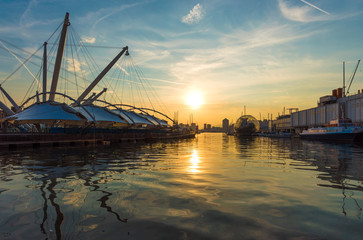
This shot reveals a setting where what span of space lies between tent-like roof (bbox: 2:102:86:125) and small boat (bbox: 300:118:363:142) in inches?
2635

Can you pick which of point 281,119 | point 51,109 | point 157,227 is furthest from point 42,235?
point 281,119

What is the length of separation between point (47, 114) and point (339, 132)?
241 ft

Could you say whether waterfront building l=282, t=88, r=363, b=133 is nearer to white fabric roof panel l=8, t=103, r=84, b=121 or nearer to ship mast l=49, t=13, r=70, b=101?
white fabric roof panel l=8, t=103, r=84, b=121

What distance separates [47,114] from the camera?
164ft

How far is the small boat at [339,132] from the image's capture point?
6231 cm

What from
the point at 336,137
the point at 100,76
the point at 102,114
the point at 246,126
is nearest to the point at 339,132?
the point at 336,137

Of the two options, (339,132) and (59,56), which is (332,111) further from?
(59,56)

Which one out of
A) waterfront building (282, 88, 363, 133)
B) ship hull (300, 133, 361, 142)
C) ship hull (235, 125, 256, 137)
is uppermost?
waterfront building (282, 88, 363, 133)

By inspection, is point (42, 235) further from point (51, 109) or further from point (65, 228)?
point (51, 109)

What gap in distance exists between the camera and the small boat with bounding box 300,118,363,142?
62309mm

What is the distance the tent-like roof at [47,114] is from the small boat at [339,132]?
6692cm

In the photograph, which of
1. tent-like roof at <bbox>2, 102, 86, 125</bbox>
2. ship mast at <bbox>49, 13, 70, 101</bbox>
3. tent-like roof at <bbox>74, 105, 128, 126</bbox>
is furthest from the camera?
tent-like roof at <bbox>74, 105, 128, 126</bbox>

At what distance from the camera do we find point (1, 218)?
24.8 feet

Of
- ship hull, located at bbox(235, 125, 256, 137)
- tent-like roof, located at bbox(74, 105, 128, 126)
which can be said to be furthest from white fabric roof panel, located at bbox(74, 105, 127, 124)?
Result: ship hull, located at bbox(235, 125, 256, 137)
